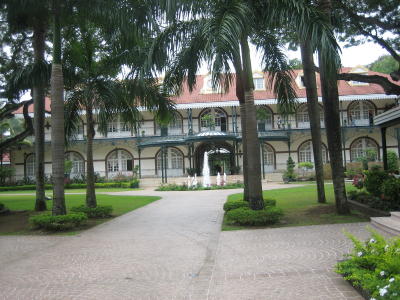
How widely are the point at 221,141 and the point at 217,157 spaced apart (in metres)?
2.05

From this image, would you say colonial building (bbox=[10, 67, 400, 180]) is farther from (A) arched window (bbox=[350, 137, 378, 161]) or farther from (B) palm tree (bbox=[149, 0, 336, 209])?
(B) palm tree (bbox=[149, 0, 336, 209])

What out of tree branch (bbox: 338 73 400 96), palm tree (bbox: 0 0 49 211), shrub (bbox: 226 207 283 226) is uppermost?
palm tree (bbox: 0 0 49 211)

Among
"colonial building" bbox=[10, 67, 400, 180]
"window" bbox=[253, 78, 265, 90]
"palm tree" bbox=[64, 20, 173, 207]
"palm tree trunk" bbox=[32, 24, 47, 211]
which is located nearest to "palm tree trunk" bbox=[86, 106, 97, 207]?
"palm tree" bbox=[64, 20, 173, 207]

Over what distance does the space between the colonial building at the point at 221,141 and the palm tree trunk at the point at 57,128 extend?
20.0 m

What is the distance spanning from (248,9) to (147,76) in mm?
3451

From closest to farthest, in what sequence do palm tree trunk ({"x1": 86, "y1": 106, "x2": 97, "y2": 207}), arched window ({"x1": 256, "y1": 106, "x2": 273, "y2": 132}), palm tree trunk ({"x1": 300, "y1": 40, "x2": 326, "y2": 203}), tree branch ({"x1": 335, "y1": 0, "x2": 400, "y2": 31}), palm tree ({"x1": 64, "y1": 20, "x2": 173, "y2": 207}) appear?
tree branch ({"x1": 335, "y1": 0, "x2": 400, "y2": 31}), palm tree ({"x1": 64, "y1": 20, "x2": 173, "y2": 207}), palm tree trunk ({"x1": 86, "y1": 106, "x2": 97, "y2": 207}), palm tree trunk ({"x1": 300, "y1": 40, "x2": 326, "y2": 203}), arched window ({"x1": 256, "y1": 106, "x2": 273, "y2": 132})

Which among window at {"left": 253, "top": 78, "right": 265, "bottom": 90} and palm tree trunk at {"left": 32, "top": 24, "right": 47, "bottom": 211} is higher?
window at {"left": 253, "top": 78, "right": 265, "bottom": 90}

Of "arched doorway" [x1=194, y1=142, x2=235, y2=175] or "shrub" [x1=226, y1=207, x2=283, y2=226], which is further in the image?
"arched doorway" [x1=194, y1=142, x2=235, y2=175]

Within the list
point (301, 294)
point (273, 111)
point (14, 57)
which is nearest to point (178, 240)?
point (301, 294)

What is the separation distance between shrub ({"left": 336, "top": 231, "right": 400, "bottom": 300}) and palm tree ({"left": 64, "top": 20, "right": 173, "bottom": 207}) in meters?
7.74

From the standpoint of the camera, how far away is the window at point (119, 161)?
34.3 metres

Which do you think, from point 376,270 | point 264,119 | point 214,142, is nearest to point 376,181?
point 376,270

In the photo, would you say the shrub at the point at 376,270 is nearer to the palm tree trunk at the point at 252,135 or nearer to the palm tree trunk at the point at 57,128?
the palm tree trunk at the point at 252,135

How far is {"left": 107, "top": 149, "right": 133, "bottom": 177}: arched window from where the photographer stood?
34.3 meters
